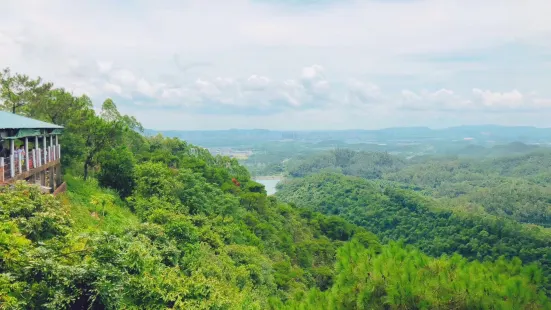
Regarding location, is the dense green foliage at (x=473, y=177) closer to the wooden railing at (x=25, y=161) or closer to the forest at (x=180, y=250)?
the forest at (x=180, y=250)

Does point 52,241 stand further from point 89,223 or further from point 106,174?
point 106,174

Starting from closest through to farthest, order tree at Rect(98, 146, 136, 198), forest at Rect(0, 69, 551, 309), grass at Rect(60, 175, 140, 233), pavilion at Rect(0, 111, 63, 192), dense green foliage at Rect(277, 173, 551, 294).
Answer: forest at Rect(0, 69, 551, 309) < pavilion at Rect(0, 111, 63, 192) < grass at Rect(60, 175, 140, 233) < tree at Rect(98, 146, 136, 198) < dense green foliage at Rect(277, 173, 551, 294)

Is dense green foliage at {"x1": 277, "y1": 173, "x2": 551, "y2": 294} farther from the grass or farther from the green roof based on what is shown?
the green roof

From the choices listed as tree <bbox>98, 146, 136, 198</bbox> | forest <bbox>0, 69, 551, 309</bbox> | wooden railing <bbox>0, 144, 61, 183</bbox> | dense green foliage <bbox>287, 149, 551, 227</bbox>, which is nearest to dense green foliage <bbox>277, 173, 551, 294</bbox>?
forest <bbox>0, 69, 551, 309</bbox>

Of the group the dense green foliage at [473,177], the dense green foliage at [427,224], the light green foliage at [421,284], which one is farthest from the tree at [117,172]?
the dense green foliage at [473,177]

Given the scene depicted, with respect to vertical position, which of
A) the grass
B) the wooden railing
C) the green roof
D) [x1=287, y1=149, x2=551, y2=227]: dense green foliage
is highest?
the green roof

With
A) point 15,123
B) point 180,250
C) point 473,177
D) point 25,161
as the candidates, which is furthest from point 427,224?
point 473,177

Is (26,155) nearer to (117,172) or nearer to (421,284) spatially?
(117,172)

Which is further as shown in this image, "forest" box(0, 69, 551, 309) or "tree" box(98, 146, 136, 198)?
"tree" box(98, 146, 136, 198)
